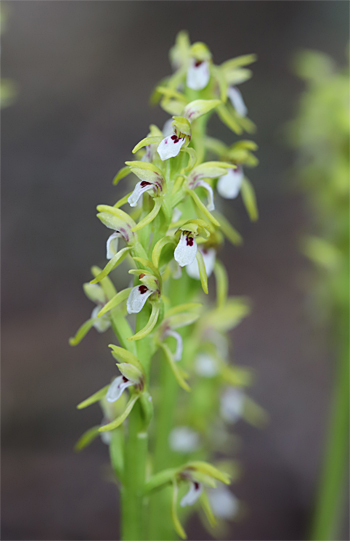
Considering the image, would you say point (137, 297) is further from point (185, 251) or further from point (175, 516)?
point (175, 516)

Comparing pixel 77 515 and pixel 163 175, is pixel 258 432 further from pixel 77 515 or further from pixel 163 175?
pixel 163 175

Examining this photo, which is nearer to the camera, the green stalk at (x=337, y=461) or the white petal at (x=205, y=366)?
the white petal at (x=205, y=366)

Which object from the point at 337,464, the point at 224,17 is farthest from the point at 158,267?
the point at 224,17

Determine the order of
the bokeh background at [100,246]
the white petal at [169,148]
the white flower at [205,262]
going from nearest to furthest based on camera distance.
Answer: the white petal at [169,148], the white flower at [205,262], the bokeh background at [100,246]

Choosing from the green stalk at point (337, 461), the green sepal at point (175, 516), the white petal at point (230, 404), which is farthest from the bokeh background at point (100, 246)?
the green sepal at point (175, 516)

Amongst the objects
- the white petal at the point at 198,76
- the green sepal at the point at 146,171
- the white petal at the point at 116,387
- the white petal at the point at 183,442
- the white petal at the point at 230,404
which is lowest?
the white petal at the point at 183,442

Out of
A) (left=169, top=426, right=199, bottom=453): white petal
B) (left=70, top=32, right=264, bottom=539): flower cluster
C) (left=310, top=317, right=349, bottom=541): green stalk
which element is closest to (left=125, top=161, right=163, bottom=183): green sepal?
(left=70, top=32, right=264, bottom=539): flower cluster

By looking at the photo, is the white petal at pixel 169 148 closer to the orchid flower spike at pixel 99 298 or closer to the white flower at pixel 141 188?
the white flower at pixel 141 188
